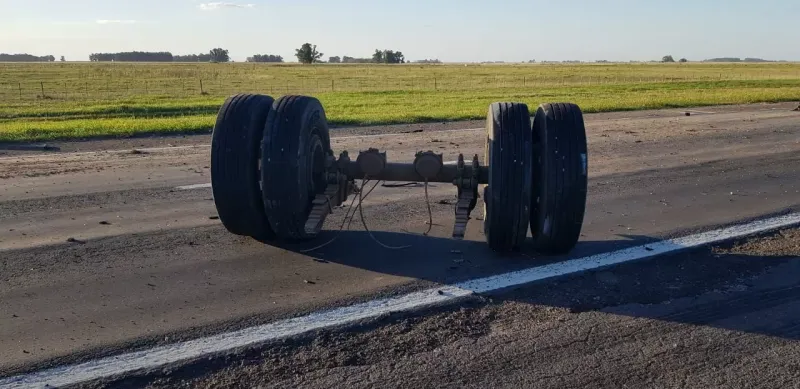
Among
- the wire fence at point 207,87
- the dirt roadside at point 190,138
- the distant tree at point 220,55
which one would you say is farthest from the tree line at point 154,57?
the dirt roadside at point 190,138

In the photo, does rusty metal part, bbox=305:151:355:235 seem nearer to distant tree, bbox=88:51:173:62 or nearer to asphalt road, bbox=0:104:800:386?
asphalt road, bbox=0:104:800:386

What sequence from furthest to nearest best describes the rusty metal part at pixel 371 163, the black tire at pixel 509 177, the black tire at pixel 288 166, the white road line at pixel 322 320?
the rusty metal part at pixel 371 163 → the black tire at pixel 288 166 → the black tire at pixel 509 177 → the white road line at pixel 322 320

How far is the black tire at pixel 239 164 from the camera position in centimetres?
555

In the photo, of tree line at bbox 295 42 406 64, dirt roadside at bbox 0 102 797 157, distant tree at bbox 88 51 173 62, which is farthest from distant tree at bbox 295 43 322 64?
dirt roadside at bbox 0 102 797 157

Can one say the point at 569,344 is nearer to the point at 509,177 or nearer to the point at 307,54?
the point at 509,177

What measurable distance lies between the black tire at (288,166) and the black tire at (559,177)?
170cm

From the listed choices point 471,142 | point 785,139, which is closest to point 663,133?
point 785,139

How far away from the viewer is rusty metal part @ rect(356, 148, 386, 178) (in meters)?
6.01

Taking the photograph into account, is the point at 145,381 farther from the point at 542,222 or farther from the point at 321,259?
the point at 542,222

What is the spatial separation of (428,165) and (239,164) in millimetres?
1442

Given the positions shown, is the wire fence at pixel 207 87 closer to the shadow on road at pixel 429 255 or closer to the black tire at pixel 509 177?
the shadow on road at pixel 429 255

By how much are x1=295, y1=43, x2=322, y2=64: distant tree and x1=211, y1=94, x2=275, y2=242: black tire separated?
405ft

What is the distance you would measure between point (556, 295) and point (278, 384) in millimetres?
2015

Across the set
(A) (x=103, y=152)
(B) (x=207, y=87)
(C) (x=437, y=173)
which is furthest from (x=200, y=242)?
(B) (x=207, y=87)
